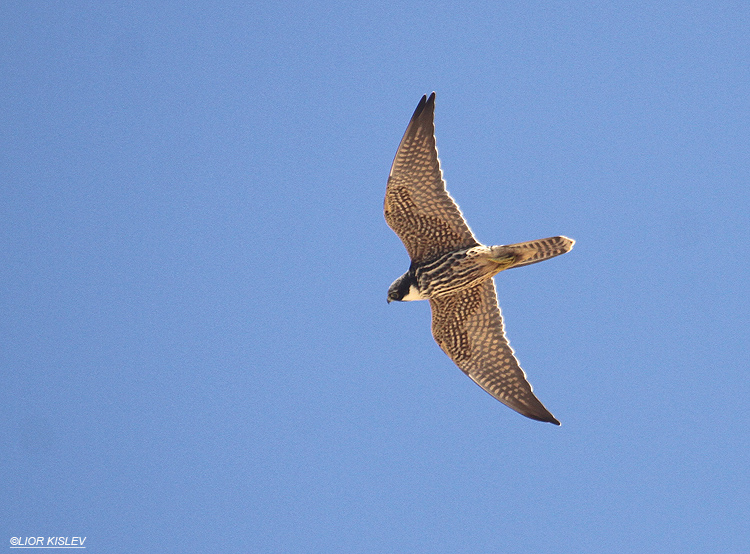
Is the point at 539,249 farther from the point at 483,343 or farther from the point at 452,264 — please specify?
the point at 483,343

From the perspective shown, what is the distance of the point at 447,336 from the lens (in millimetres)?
8820

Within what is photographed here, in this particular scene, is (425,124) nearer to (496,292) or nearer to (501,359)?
(496,292)

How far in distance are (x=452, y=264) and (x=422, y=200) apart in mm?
768

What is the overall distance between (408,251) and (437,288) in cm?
57

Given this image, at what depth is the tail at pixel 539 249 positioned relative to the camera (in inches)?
290

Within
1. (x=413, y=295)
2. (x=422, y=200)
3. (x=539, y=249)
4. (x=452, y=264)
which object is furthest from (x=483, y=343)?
(x=422, y=200)

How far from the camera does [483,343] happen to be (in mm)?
8672

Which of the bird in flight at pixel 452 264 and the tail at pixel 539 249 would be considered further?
the bird in flight at pixel 452 264

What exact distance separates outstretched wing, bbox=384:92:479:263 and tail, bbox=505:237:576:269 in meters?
0.59

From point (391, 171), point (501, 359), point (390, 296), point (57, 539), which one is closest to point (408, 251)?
point (390, 296)

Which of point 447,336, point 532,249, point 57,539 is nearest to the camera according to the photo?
point 532,249

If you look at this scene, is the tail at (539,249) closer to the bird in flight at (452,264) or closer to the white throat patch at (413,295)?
the bird in flight at (452,264)

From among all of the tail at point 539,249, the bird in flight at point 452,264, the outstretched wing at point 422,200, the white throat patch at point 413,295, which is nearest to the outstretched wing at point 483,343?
the bird in flight at point 452,264

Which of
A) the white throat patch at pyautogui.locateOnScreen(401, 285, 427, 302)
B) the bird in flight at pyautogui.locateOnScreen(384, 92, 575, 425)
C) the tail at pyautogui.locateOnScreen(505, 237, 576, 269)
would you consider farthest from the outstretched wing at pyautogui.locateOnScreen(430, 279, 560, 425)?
the tail at pyautogui.locateOnScreen(505, 237, 576, 269)
